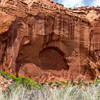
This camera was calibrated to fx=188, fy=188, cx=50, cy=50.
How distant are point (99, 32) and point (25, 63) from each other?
8.64 m

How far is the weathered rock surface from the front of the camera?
517 inches

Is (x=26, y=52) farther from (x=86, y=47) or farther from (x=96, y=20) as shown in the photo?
(x=96, y=20)

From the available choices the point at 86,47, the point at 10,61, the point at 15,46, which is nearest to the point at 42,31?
the point at 15,46

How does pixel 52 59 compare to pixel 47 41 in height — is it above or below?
below

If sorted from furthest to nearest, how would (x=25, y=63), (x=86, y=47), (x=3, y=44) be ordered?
1. (x=86, y=47)
2. (x=25, y=63)
3. (x=3, y=44)

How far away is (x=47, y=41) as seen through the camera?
52.6 ft

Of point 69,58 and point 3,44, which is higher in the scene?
point 3,44

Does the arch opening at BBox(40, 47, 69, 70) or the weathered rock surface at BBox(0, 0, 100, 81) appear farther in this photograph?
the arch opening at BBox(40, 47, 69, 70)

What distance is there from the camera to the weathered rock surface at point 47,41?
1314 cm

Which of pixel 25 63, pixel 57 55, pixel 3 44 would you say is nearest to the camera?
pixel 3 44

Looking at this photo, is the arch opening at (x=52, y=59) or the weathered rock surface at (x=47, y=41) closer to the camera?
the weathered rock surface at (x=47, y=41)

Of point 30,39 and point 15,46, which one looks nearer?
point 15,46

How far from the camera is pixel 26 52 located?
14.7 meters

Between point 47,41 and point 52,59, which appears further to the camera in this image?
point 52,59
